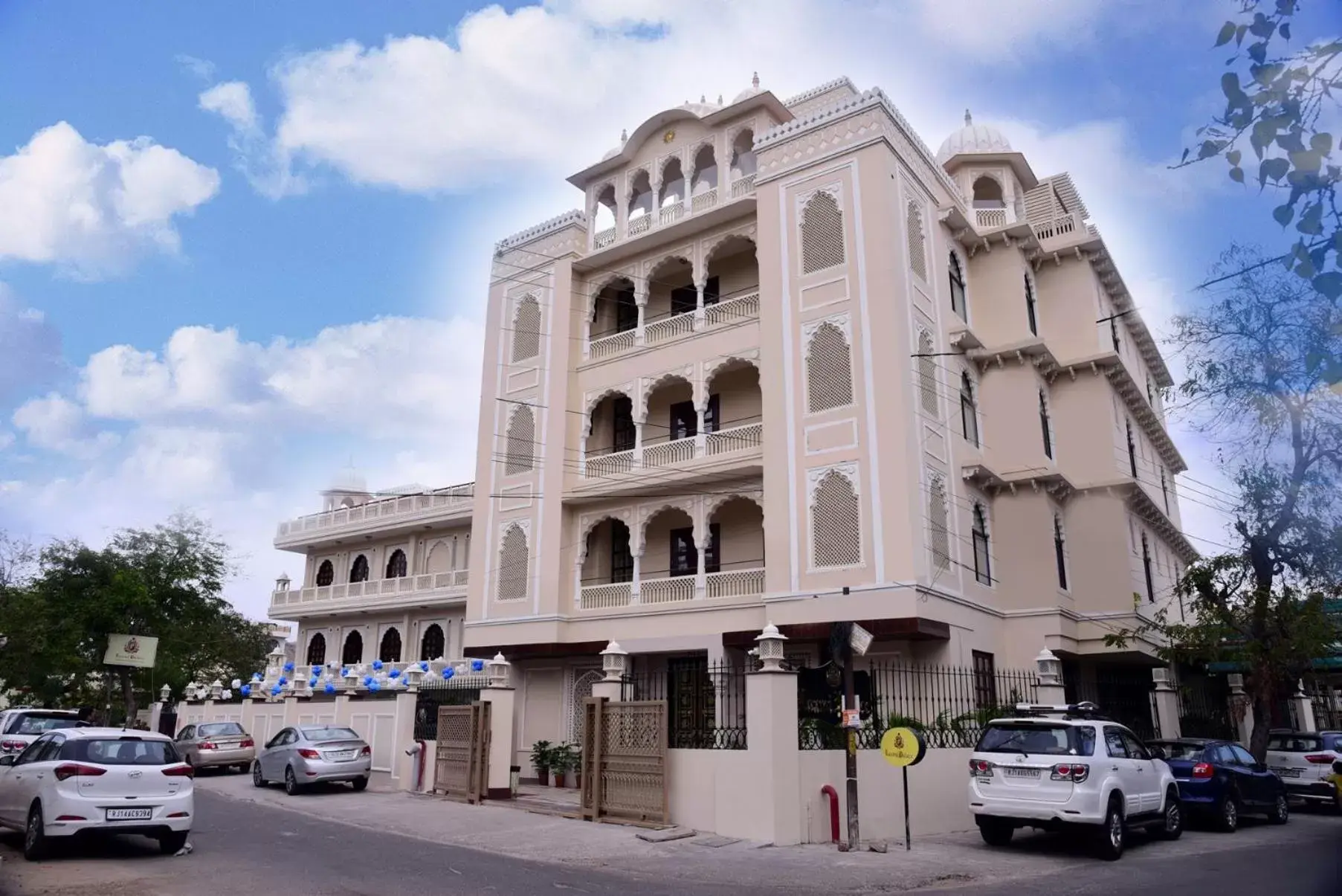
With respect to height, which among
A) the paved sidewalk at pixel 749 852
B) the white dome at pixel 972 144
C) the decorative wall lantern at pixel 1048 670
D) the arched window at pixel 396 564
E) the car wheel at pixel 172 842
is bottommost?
the paved sidewalk at pixel 749 852

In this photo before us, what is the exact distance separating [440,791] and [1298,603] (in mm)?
16931

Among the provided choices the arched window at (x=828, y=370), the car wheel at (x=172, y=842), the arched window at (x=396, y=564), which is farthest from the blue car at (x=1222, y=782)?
the arched window at (x=396, y=564)

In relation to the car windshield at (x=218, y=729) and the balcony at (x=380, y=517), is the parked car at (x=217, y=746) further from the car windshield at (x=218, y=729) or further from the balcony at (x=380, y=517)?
the balcony at (x=380, y=517)

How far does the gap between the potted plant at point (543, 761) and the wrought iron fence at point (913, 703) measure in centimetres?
537

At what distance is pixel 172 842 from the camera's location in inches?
439

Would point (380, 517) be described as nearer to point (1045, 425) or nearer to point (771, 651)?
point (1045, 425)

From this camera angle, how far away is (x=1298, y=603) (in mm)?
19125

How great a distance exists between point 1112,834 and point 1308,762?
9.65 metres

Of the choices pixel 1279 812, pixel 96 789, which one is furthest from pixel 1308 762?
pixel 96 789

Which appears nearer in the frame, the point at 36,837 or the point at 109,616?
the point at 36,837

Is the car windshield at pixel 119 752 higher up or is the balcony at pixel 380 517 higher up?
the balcony at pixel 380 517

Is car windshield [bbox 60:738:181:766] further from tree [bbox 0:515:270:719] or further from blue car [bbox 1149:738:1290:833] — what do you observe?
tree [bbox 0:515:270:719]

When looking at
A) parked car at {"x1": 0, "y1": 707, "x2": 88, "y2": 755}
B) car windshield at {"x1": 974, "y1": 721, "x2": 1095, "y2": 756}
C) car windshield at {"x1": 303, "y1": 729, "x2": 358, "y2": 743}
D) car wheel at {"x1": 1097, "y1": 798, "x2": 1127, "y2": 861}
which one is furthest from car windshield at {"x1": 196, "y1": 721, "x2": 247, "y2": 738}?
car wheel at {"x1": 1097, "y1": 798, "x2": 1127, "y2": 861}

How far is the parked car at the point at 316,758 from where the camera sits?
58.9 feet
